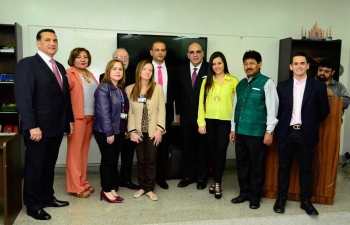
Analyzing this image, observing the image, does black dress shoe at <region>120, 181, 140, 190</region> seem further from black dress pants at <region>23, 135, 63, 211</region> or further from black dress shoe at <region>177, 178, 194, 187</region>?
black dress pants at <region>23, 135, 63, 211</region>

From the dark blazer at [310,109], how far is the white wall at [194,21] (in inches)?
73.5

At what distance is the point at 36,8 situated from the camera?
4160 mm

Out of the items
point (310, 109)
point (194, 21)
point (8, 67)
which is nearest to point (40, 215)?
point (8, 67)

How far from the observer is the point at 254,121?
3.09 meters

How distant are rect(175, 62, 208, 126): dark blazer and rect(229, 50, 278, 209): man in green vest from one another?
49cm

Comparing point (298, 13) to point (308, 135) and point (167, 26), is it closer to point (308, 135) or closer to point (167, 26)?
point (167, 26)

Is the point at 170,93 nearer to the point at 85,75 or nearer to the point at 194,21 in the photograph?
the point at 85,75

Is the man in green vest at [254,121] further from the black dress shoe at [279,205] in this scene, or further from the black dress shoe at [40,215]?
the black dress shoe at [40,215]

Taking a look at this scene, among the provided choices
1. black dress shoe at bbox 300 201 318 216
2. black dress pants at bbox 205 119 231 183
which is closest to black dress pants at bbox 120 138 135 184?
black dress pants at bbox 205 119 231 183

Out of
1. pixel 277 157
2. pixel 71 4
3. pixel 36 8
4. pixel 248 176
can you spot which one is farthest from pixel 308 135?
pixel 36 8

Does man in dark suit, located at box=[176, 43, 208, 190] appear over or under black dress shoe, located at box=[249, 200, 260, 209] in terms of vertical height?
over

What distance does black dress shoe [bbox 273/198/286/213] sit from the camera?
3.09 m

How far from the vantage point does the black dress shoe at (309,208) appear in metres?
3.04

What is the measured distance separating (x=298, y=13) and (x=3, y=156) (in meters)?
4.44
